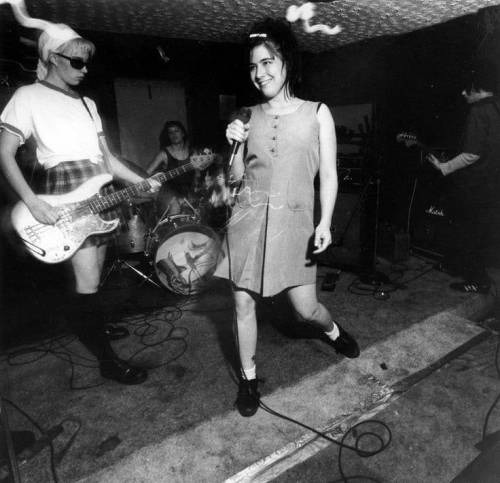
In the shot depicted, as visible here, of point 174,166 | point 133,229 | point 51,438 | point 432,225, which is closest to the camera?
point 51,438

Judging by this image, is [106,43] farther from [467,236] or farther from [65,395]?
[467,236]

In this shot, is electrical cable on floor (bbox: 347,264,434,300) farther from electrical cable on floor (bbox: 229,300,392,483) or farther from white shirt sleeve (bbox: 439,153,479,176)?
electrical cable on floor (bbox: 229,300,392,483)

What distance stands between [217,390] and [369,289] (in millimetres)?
2240

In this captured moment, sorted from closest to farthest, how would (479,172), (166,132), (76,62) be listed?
(76,62) → (479,172) → (166,132)

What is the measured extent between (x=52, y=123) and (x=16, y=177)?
423mm

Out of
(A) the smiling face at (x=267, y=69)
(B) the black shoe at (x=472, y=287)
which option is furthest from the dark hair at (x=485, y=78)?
(A) the smiling face at (x=267, y=69)

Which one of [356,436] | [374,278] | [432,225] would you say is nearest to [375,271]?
[374,278]

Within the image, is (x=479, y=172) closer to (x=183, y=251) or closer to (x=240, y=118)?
(x=240, y=118)

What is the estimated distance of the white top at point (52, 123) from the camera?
7.23ft

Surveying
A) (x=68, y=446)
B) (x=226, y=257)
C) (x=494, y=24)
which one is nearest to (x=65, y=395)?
(x=68, y=446)

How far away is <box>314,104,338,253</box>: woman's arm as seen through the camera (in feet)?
6.47

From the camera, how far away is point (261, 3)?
13.1 ft

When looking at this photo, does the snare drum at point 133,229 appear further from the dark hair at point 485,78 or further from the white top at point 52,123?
the dark hair at point 485,78

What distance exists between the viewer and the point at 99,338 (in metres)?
2.64
